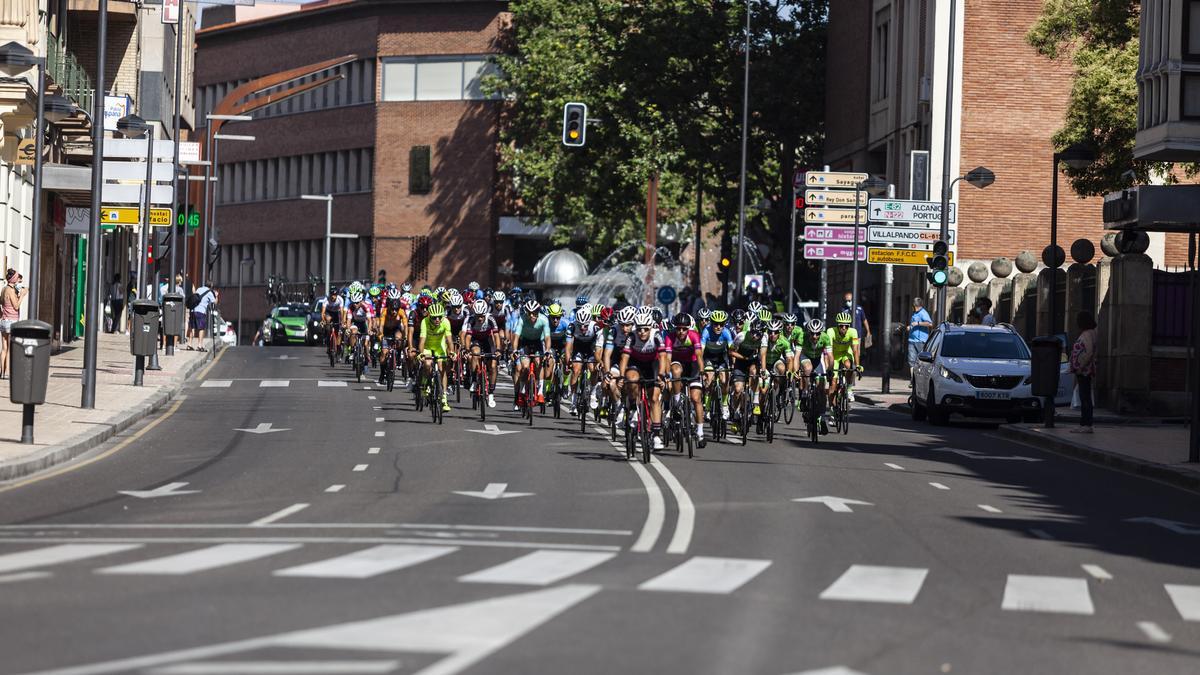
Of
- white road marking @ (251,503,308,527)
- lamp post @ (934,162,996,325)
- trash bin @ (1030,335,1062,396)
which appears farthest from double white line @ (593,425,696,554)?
lamp post @ (934,162,996,325)

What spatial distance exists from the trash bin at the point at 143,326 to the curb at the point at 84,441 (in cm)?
75

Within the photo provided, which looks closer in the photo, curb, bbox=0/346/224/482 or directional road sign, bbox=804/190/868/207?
curb, bbox=0/346/224/482

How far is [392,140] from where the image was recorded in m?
95.2

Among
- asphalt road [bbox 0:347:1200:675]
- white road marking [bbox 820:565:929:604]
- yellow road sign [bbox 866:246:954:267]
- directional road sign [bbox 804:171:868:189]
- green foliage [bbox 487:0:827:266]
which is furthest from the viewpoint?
green foliage [bbox 487:0:827:266]

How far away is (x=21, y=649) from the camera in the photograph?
888cm

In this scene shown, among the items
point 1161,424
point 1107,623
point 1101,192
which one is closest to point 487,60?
point 1101,192

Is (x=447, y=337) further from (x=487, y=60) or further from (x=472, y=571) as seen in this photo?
(x=487, y=60)

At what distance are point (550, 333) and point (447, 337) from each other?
4.95 feet

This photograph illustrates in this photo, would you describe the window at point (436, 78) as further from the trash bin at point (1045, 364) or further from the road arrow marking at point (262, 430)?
the road arrow marking at point (262, 430)

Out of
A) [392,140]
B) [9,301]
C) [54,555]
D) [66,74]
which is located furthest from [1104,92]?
[392,140]

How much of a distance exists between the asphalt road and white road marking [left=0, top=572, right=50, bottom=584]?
0.11 ft

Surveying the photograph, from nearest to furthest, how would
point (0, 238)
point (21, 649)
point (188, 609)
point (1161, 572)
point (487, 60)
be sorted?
1. point (21, 649)
2. point (188, 609)
3. point (1161, 572)
4. point (0, 238)
5. point (487, 60)

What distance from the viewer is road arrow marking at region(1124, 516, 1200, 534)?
1734 centimetres

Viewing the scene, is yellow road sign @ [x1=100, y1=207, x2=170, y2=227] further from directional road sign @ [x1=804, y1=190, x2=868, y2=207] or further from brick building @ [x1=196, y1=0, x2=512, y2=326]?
brick building @ [x1=196, y1=0, x2=512, y2=326]
